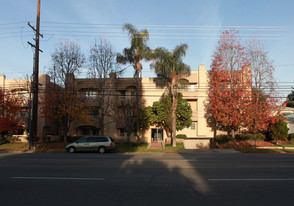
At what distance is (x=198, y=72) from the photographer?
29.6 meters

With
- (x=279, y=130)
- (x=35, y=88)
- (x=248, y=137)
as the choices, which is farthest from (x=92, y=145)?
(x=279, y=130)

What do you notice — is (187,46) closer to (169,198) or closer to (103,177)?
(103,177)

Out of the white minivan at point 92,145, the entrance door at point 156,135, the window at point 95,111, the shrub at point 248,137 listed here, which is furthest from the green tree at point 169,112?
the white minivan at point 92,145

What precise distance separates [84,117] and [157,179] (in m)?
17.5

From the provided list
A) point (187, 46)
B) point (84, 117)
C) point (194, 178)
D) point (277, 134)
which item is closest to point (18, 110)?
point (84, 117)

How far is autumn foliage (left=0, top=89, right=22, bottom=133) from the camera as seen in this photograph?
25.2 meters

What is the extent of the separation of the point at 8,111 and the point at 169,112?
19.8 m

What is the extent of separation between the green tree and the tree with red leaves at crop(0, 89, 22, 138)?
55.9 ft

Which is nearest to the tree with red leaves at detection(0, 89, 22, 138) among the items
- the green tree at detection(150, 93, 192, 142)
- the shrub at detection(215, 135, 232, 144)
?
the green tree at detection(150, 93, 192, 142)

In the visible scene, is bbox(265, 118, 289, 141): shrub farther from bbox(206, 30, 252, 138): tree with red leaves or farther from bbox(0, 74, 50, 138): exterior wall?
bbox(0, 74, 50, 138): exterior wall

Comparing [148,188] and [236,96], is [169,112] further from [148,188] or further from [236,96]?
[148,188]

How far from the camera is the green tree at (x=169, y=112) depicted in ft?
87.5

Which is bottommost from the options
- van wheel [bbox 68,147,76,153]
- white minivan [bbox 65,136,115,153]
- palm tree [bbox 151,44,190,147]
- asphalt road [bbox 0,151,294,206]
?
van wheel [bbox 68,147,76,153]

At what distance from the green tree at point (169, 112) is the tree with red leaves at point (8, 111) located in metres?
17.0
